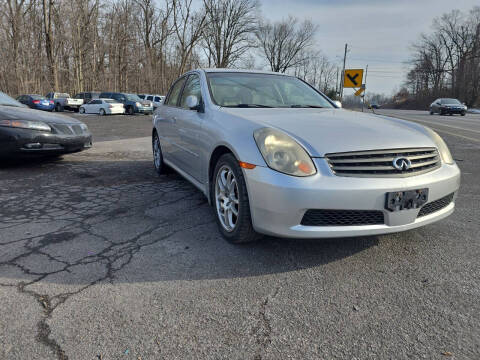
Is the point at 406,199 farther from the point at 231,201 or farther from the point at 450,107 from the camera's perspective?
the point at 450,107

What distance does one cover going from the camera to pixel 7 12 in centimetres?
3381

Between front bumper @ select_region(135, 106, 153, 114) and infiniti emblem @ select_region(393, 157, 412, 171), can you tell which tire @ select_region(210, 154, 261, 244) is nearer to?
infiniti emblem @ select_region(393, 157, 412, 171)

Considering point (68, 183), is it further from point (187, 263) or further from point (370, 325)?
point (370, 325)

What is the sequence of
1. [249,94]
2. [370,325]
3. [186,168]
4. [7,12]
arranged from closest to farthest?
[370,325], [249,94], [186,168], [7,12]

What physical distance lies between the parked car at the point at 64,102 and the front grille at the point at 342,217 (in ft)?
97.0

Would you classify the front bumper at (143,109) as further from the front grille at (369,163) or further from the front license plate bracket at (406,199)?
the front license plate bracket at (406,199)

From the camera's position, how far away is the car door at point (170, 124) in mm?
4383

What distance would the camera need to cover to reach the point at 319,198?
2.19 m

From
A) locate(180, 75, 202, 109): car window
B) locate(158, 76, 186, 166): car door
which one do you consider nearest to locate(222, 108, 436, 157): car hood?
locate(180, 75, 202, 109): car window

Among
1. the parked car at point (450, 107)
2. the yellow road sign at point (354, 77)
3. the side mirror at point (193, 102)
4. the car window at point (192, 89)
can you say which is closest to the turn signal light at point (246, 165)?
the side mirror at point (193, 102)

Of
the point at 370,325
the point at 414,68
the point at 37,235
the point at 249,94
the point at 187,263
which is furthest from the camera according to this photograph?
the point at 414,68

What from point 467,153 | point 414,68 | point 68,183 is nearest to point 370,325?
point 68,183

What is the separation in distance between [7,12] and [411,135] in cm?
4305

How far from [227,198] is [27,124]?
4204mm
